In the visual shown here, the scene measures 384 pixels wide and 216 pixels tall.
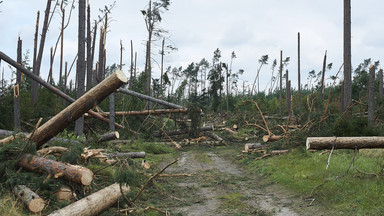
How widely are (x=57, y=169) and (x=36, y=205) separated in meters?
0.91

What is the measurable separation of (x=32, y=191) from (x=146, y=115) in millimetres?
12202

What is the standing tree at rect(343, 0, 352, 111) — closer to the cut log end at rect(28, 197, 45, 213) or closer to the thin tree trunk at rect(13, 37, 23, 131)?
the thin tree trunk at rect(13, 37, 23, 131)

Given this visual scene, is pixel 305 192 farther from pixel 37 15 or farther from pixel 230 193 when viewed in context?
pixel 37 15

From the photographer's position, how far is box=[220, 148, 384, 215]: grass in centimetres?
613

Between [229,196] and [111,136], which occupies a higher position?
[111,136]

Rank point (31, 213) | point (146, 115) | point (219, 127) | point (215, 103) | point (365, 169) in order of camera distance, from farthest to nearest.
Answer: point (215, 103) < point (219, 127) < point (146, 115) < point (365, 169) < point (31, 213)

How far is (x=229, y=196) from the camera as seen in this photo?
732 centimetres

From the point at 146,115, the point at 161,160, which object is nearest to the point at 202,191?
the point at 161,160

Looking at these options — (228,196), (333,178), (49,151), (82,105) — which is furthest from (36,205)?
(333,178)

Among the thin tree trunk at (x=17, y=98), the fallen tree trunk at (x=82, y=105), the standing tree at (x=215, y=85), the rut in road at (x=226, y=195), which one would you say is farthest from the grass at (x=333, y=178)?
the standing tree at (x=215, y=85)

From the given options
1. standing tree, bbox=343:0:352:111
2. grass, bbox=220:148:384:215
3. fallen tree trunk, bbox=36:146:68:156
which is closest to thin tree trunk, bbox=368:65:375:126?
standing tree, bbox=343:0:352:111

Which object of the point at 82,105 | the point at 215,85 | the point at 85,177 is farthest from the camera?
the point at 215,85

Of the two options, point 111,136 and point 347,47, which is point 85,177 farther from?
point 347,47

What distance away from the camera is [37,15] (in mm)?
26203
